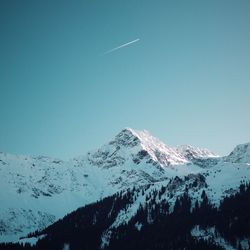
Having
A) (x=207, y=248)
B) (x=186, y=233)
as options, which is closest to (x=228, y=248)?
(x=207, y=248)

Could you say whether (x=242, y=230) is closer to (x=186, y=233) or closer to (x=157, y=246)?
(x=186, y=233)

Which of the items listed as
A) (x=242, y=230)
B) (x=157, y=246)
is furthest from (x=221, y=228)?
(x=157, y=246)

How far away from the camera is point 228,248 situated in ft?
602

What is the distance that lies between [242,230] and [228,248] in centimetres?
1094

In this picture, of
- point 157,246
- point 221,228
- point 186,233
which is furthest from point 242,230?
point 157,246

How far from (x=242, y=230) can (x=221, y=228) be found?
9.76m

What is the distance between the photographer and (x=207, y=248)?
181000 mm

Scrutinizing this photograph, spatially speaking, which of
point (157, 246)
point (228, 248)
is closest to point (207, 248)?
point (228, 248)

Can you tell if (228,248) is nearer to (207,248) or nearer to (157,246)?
(207,248)

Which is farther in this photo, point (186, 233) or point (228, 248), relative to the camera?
point (186, 233)

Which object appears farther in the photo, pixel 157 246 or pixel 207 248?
pixel 157 246

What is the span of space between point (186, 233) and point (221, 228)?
16.2 metres

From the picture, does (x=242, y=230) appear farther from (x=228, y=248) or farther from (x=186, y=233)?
(x=186, y=233)

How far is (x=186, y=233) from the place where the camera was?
199 metres
